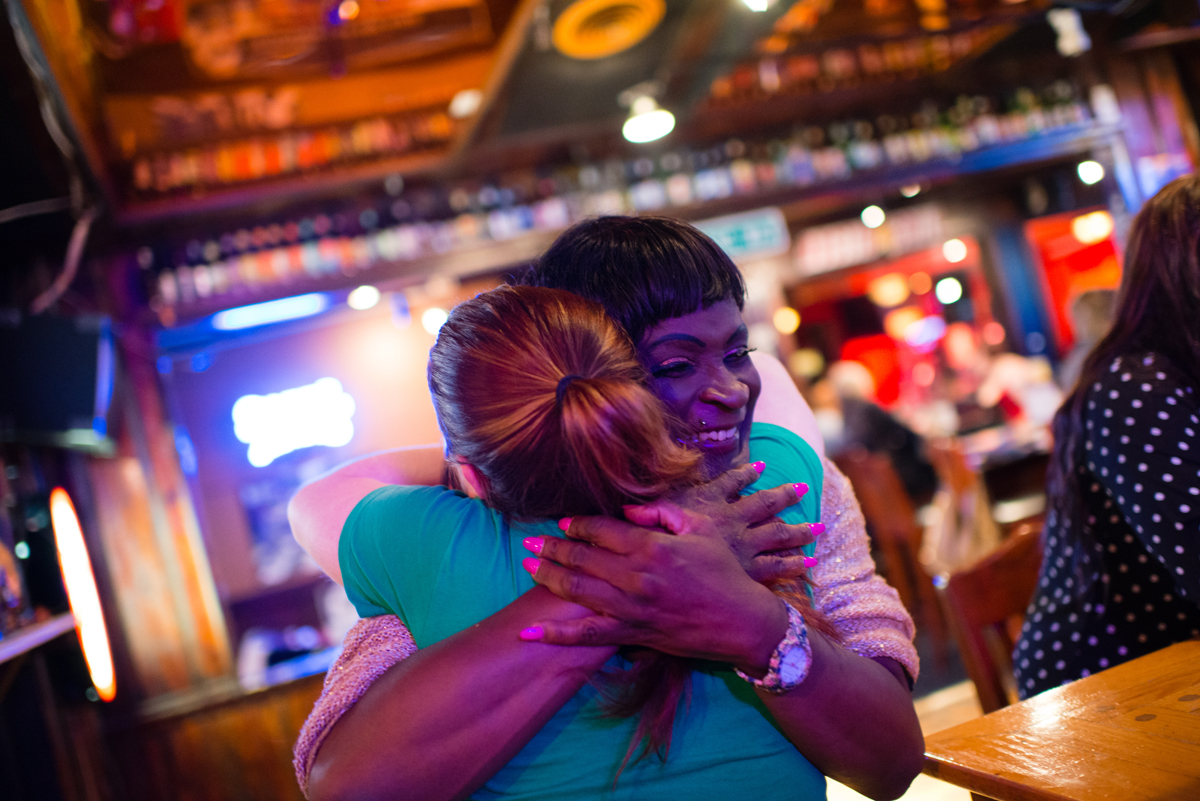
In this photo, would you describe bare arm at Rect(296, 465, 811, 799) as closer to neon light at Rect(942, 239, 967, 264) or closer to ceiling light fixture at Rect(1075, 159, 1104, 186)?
ceiling light fixture at Rect(1075, 159, 1104, 186)

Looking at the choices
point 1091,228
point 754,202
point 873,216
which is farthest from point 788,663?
point 1091,228

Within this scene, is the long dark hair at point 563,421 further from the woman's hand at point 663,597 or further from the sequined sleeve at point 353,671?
the sequined sleeve at point 353,671

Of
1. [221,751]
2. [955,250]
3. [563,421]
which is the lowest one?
[221,751]

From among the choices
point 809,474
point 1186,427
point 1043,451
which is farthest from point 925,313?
point 809,474

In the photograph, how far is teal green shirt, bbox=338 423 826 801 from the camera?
817 mm

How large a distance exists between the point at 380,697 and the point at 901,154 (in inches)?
201

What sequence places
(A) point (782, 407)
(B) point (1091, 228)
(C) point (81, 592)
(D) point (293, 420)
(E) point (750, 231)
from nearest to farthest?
(A) point (782, 407) < (C) point (81, 592) < (D) point (293, 420) < (E) point (750, 231) < (B) point (1091, 228)

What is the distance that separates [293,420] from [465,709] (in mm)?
4139

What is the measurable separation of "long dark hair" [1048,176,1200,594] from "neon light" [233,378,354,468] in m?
3.85

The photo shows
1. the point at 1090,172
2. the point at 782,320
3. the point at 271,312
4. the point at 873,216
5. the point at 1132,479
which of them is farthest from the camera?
the point at 782,320

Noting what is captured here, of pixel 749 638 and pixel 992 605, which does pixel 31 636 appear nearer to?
pixel 749 638

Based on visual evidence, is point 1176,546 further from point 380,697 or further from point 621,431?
point 380,697

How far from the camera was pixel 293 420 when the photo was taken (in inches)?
181

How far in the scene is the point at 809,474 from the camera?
37.9 inches
